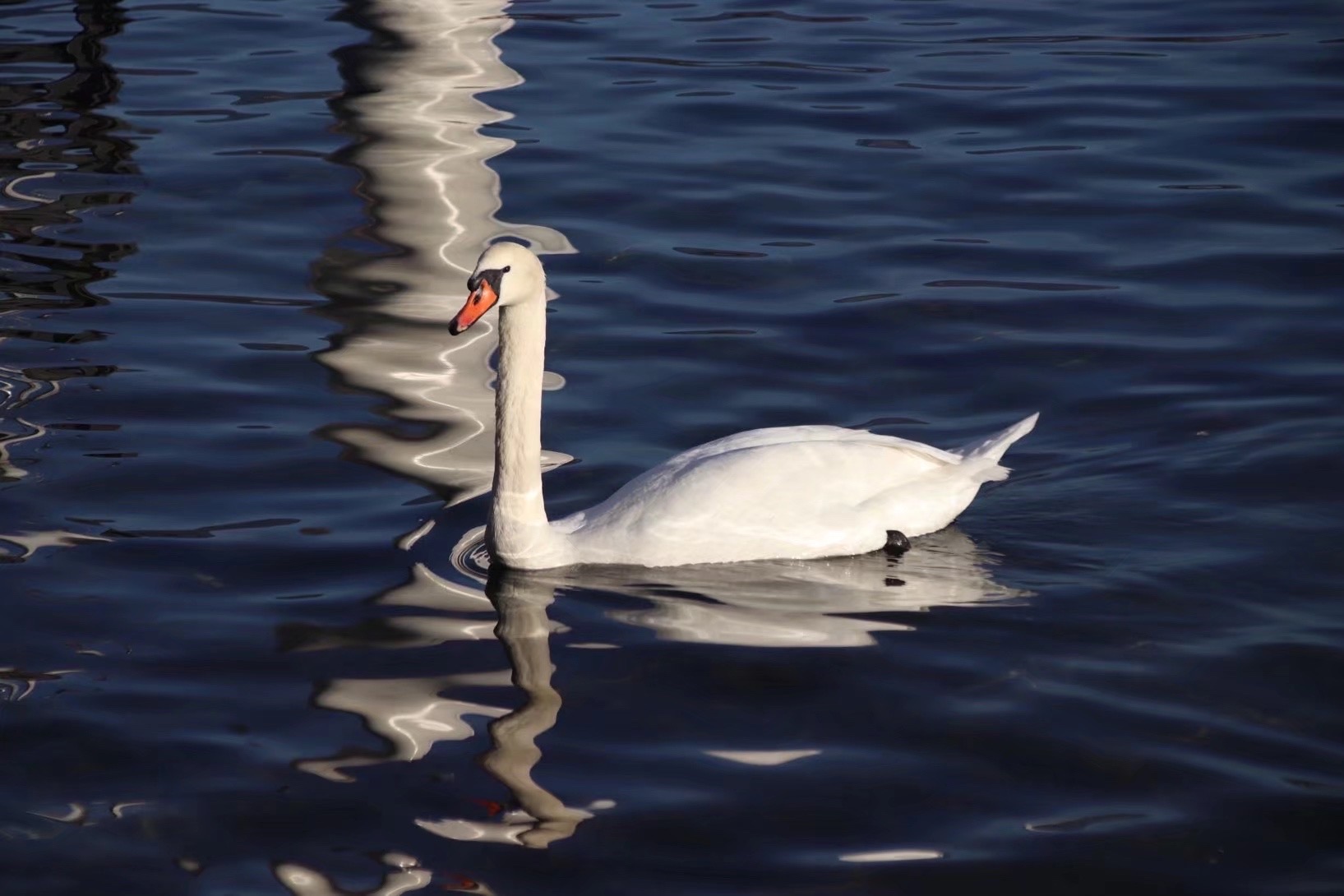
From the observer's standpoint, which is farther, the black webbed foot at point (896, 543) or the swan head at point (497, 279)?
the black webbed foot at point (896, 543)

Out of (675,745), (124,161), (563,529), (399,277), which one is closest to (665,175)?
(399,277)

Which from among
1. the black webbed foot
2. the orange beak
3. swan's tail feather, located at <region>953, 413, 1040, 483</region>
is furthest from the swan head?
swan's tail feather, located at <region>953, 413, 1040, 483</region>

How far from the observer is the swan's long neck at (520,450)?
736 centimetres

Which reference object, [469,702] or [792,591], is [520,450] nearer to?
[792,591]

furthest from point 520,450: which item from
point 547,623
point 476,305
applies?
point 547,623

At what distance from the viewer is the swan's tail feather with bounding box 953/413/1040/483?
7.70m

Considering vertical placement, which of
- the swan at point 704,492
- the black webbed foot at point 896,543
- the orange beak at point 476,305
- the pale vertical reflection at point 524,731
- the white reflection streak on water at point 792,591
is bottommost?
the pale vertical reflection at point 524,731

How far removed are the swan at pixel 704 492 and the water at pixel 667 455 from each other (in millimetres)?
132

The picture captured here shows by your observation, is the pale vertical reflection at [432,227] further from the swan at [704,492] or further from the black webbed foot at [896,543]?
the black webbed foot at [896,543]

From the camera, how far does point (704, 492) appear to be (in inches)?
288

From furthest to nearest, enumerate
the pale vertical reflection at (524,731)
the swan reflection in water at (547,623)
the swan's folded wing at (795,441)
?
the swan's folded wing at (795,441) < the swan reflection in water at (547,623) < the pale vertical reflection at (524,731)

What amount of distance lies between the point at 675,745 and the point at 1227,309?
16.5 ft

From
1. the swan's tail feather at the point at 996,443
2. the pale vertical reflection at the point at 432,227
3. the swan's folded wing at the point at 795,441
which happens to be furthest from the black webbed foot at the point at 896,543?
the pale vertical reflection at the point at 432,227

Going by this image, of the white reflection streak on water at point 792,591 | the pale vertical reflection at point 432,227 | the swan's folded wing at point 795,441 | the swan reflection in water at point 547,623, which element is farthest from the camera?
the pale vertical reflection at point 432,227
